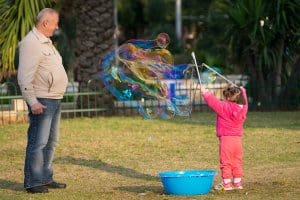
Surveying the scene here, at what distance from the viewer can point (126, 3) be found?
179ft

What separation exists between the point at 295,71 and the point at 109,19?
4358 mm

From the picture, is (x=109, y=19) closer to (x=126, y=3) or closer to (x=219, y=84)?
(x=219, y=84)

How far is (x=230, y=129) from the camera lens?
29.5 feet

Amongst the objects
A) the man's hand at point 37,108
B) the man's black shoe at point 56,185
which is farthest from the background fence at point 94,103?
the man's hand at point 37,108

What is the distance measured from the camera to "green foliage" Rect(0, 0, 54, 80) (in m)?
16.5

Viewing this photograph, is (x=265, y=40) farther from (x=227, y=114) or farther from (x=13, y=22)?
(x=227, y=114)

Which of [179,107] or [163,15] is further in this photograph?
[163,15]

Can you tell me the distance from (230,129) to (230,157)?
0.29 m

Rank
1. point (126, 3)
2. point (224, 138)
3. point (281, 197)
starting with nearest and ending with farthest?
1. point (281, 197)
2. point (224, 138)
3. point (126, 3)

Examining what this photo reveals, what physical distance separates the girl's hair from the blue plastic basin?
84 centimetres

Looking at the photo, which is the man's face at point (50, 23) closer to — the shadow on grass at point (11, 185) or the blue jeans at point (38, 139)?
the blue jeans at point (38, 139)

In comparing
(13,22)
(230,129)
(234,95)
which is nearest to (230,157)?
(230,129)

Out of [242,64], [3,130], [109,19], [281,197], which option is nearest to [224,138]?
[281,197]

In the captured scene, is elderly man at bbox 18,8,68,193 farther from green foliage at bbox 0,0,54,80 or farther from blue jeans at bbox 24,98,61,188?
green foliage at bbox 0,0,54,80
